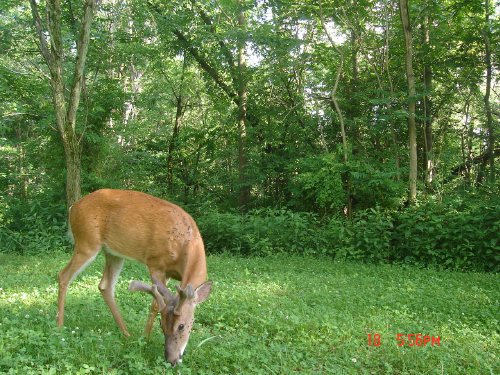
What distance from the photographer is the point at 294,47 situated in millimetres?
12555

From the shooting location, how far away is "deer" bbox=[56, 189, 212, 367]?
14.8 ft

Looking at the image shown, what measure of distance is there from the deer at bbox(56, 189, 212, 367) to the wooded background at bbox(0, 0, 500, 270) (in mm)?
4757

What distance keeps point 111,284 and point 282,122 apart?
30.2ft

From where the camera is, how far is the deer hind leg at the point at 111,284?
464cm

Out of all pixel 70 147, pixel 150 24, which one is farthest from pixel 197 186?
pixel 70 147

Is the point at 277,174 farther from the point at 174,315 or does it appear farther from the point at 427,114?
the point at 174,315

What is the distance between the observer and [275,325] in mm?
4754

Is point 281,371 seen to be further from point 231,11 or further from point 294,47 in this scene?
point 231,11

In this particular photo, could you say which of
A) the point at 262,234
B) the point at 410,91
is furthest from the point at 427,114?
the point at 262,234

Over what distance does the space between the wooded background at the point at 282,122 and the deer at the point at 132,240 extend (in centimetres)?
476

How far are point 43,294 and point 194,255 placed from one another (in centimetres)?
237
